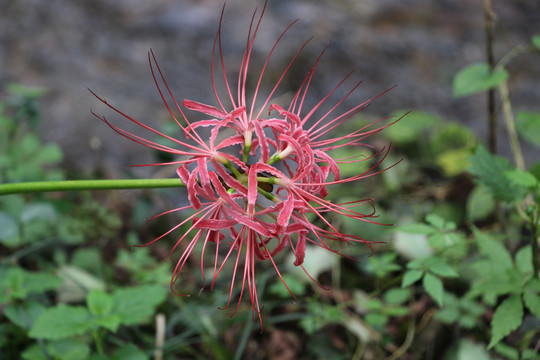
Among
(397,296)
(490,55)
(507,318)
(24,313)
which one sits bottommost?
(397,296)

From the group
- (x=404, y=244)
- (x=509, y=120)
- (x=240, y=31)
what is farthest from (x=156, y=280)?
(x=240, y=31)

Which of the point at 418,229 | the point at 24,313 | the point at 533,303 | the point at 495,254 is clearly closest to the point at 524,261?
the point at 495,254

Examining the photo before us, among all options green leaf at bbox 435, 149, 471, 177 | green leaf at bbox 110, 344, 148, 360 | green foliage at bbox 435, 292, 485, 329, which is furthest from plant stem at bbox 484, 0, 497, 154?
green leaf at bbox 110, 344, 148, 360

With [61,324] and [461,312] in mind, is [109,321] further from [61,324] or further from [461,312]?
[461,312]

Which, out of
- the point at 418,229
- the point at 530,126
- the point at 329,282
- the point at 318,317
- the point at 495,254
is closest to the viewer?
the point at 418,229

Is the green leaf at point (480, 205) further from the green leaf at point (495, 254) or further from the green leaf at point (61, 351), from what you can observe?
the green leaf at point (61, 351)

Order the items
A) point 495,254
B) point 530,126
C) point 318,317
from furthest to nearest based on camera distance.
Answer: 1. point 530,126
2. point 318,317
3. point 495,254

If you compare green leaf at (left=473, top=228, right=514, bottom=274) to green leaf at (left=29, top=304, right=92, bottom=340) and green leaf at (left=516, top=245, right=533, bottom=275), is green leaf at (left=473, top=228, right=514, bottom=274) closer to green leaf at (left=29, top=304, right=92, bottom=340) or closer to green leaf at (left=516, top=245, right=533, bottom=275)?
green leaf at (left=516, top=245, right=533, bottom=275)

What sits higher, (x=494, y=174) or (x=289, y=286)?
(x=494, y=174)
